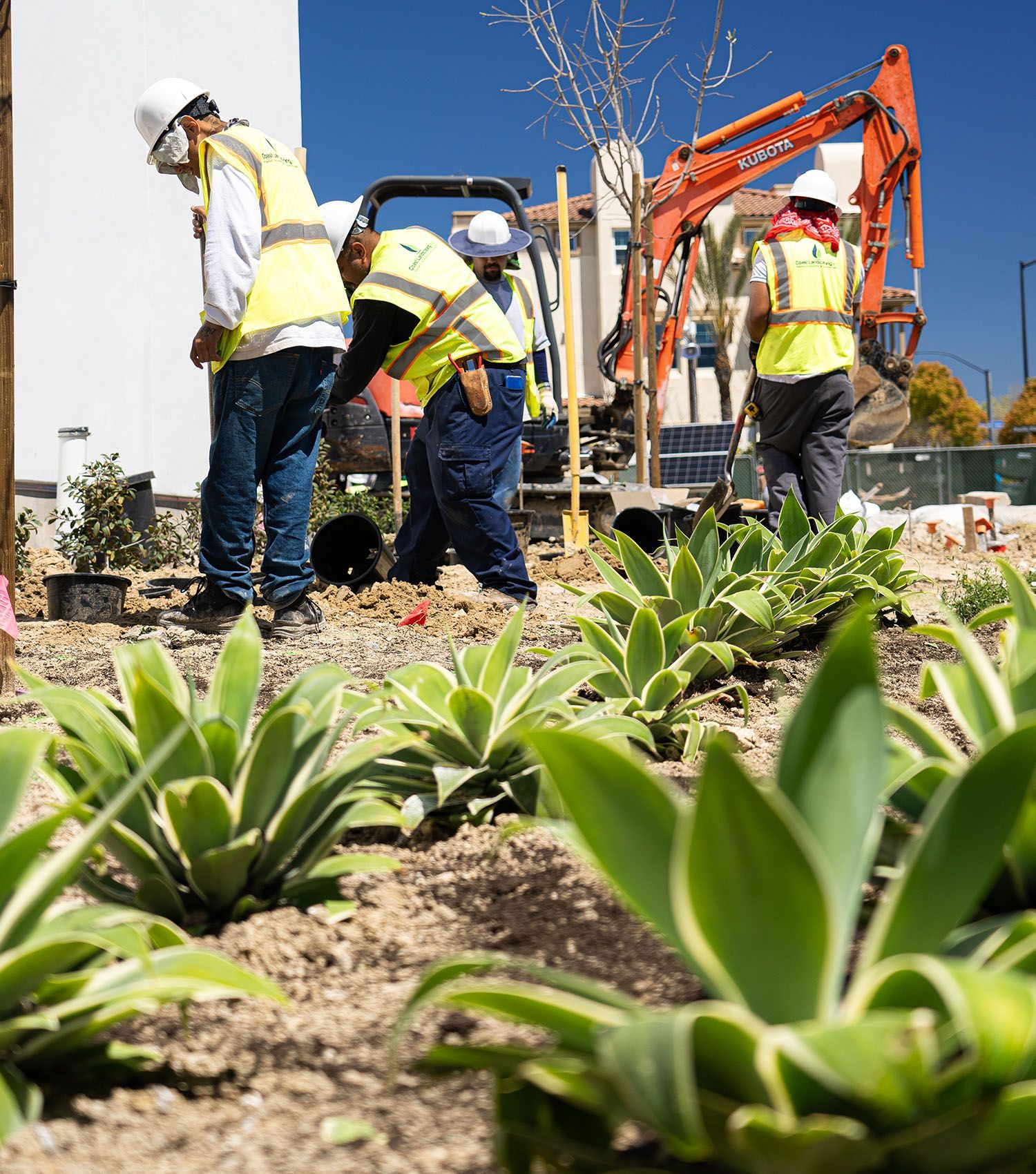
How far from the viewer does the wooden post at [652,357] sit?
10.0 metres

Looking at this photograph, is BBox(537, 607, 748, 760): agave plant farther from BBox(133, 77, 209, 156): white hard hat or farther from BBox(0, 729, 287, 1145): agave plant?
BBox(133, 77, 209, 156): white hard hat

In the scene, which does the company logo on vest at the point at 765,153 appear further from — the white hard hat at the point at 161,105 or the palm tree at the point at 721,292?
the palm tree at the point at 721,292

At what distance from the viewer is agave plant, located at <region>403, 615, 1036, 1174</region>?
2.98 ft

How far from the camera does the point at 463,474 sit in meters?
5.42

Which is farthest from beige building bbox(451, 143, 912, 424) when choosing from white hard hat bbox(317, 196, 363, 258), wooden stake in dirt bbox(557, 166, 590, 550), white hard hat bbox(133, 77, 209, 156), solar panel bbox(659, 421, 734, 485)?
white hard hat bbox(133, 77, 209, 156)

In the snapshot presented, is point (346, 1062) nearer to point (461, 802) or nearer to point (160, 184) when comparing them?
point (461, 802)

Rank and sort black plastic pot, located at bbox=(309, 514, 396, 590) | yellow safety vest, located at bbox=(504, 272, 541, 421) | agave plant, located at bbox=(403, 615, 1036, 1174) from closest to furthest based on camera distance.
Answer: agave plant, located at bbox=(403, 615, 1036, 1174), black plastic pot, located at bbox=(309, 514, 396, 590), yellow safety vest, located at bbox=(504, 272, 541, 421)

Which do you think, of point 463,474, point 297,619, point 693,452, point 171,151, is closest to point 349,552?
point 463,474

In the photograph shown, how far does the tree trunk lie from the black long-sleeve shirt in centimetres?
2813

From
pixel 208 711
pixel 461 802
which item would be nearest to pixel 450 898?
pixel 461 802

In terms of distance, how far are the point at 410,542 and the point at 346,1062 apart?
4.77 m

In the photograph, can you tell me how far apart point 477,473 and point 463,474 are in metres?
0.07

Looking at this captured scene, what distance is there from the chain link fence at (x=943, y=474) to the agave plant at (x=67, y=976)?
53.5 ft

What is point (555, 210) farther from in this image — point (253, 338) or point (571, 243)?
point (253, 338)
